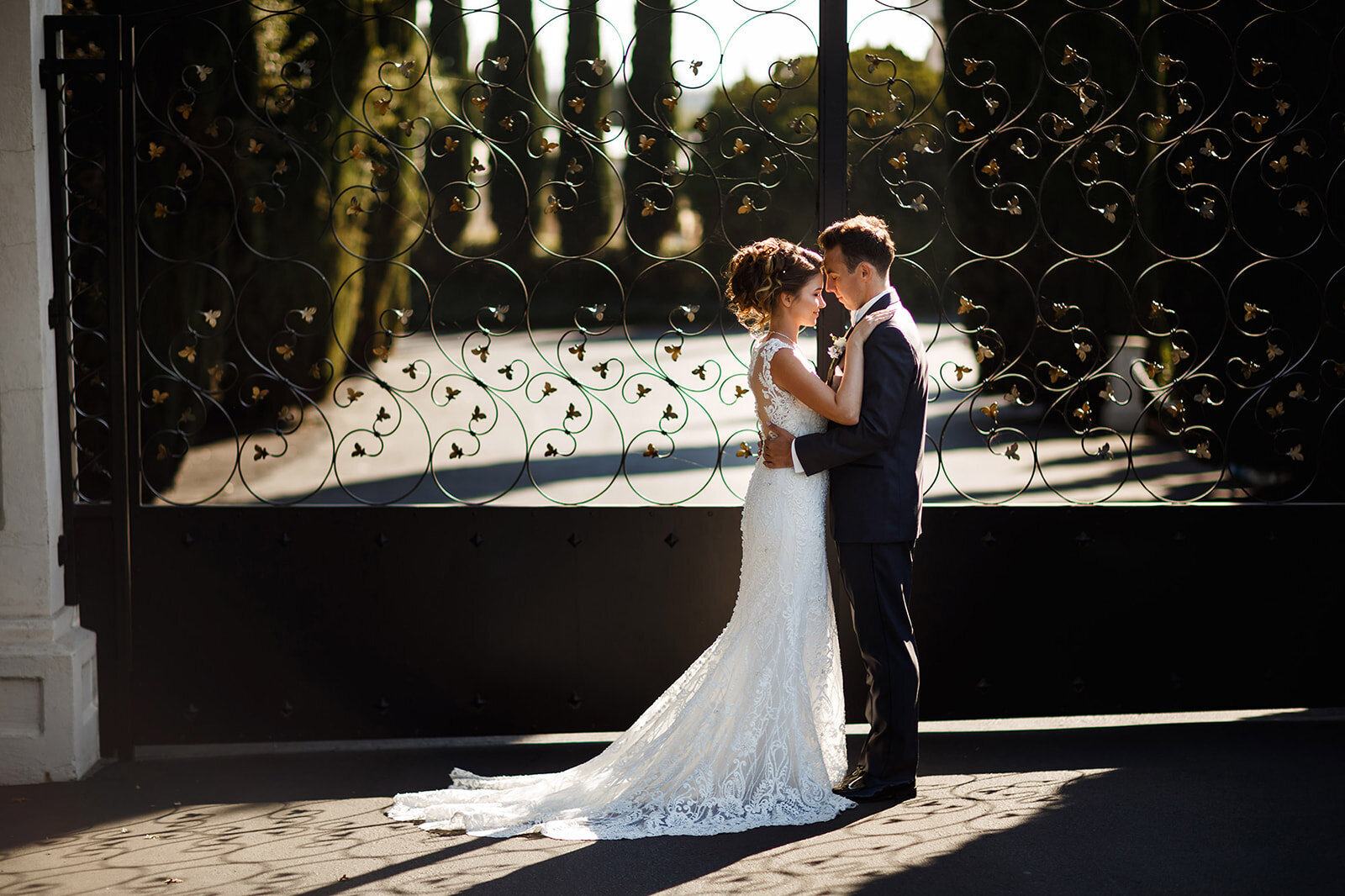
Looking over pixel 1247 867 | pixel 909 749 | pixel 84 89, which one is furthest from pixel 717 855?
pixel 84 89

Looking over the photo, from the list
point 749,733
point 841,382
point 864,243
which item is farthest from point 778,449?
point 749,733

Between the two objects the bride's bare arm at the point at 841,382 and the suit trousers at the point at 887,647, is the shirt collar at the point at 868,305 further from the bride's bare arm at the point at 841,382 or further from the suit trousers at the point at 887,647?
the suit trousers at the point at 887,647

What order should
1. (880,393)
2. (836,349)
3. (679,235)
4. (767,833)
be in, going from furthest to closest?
(679,235) < (836,349) < (880,393) < (767,833)

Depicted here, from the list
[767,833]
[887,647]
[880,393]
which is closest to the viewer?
[767,833]

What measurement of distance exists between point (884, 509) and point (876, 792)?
0.89m

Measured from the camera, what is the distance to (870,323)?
359 cm

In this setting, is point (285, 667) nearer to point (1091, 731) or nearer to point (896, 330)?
point (896, 330)

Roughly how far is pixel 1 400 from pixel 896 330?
291 centimetres

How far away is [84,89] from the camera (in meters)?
4.11

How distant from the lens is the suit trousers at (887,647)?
3658 mm

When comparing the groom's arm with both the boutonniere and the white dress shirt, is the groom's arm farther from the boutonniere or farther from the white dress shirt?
the boutonniere

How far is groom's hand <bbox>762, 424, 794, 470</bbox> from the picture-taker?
3.71 metres

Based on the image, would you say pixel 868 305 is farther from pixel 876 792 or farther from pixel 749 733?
pixel 876 792

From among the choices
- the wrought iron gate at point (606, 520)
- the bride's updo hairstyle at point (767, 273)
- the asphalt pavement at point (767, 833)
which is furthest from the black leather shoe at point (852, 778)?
the bride's updo hairstyle at point (767, 273)
